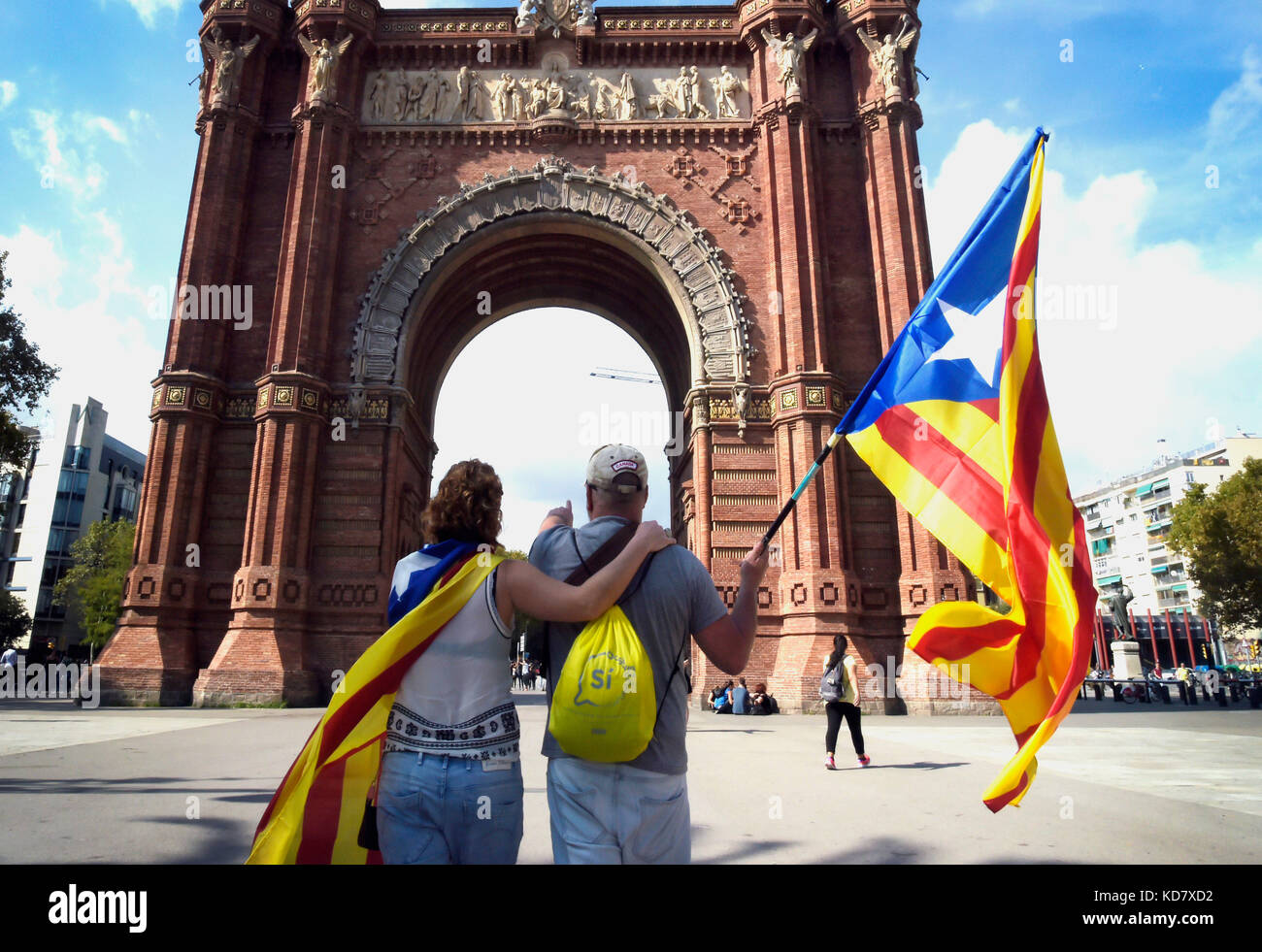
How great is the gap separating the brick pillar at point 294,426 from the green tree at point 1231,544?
4261cm

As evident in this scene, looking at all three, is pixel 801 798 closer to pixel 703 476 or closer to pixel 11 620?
pixel 703 476

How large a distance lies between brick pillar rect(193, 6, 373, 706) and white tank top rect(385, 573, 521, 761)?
17.2 meters

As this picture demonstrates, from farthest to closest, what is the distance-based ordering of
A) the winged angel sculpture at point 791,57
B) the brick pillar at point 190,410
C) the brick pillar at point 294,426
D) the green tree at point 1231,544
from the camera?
the green tree at point 1231,544, the winged angel sculpture at point 791,57, the brick pillar at point 190,410, the brick pillar at point 294,426

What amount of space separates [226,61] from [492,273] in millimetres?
9478

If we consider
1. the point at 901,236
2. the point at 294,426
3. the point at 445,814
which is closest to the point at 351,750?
the point at 445,814

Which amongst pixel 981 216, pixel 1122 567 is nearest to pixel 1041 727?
pixel 981 216

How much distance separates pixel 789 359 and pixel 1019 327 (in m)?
15.7

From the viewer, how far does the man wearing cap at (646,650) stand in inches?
92.8

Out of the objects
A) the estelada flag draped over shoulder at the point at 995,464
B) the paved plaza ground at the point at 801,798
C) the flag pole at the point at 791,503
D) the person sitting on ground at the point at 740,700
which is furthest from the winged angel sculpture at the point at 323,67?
the flag pole at the point at 791,503

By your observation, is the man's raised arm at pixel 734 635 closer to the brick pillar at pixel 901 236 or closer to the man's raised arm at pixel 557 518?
the man's raised arm at pixel 557 518

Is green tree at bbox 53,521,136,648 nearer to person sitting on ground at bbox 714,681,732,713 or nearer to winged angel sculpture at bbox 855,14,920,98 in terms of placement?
person sitting on ground at bbox 714,681,732,713

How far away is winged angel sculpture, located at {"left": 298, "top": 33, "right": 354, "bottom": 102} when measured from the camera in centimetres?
2150

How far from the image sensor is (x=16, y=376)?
22969mm

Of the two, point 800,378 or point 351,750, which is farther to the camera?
point 800,378
